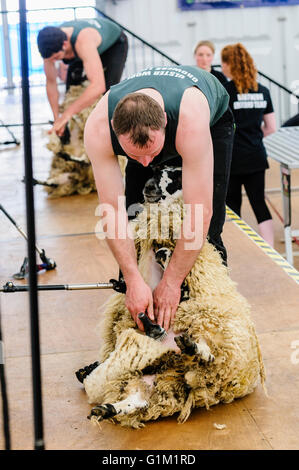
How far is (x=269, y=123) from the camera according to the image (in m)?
5.78

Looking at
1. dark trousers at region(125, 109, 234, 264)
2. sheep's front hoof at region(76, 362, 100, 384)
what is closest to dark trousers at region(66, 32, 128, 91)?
dark trousers at region(125, 109, 234, 264)

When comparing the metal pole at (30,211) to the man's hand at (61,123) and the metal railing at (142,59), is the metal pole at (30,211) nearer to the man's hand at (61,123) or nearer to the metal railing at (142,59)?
the man's hand at (61,123)

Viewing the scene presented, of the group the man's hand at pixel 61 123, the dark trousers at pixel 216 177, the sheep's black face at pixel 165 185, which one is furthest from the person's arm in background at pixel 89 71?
the sheep's black face at pixel 165 185

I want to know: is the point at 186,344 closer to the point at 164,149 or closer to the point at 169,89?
the point at 164,149


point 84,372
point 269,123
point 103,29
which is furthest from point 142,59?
point 84,372

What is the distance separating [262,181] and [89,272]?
187 cm

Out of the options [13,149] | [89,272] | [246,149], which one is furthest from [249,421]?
[13,149]

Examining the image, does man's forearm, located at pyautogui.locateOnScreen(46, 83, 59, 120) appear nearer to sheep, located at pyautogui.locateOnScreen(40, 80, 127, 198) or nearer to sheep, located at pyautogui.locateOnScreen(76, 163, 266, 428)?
sheep, located at pyautogui.locateOnScreen(40, 80, 127, 198)

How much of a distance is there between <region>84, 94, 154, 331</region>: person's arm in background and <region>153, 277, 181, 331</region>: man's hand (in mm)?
39

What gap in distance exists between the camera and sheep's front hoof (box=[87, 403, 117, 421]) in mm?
2482

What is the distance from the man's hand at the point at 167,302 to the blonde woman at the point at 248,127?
2880 mm
